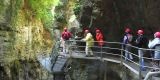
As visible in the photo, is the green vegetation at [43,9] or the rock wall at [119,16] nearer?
the rock wall at [119,16]

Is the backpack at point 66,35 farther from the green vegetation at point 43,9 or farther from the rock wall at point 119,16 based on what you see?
the green vegetation at point 43,9

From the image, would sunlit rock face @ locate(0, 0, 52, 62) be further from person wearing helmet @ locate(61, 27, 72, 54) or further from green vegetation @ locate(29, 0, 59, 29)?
person wearing helmet @ locate(61, 27, 72, 54)

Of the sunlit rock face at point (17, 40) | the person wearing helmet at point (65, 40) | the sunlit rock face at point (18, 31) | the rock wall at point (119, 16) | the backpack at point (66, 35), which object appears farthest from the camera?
the sunlit rock face at point (18, 31)

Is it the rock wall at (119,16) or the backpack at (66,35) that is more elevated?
the rock wall at (119,16)

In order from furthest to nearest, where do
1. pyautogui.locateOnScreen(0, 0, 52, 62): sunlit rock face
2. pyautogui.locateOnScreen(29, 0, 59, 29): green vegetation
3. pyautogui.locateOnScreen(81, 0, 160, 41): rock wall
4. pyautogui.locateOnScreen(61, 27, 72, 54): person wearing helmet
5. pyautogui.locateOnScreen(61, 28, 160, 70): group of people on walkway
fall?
pyautogui.locateOnScreen(29, 0, 59, 29): green vegetation, pyautogui.locateOnScreen(0, 0, 52, 62): sunlit rock face, pyautogui.locateOnScreen(61, 27, 72, 54): person wearing helmet, pyautogui.locateOnScreen(81, 0, 160, 41): rock wall, pyautogui.locateOnScreen(61, 28, 160, 70): group of people on walkway

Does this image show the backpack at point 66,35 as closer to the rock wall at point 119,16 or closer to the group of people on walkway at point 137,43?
the group of people on walkway at point 137,43

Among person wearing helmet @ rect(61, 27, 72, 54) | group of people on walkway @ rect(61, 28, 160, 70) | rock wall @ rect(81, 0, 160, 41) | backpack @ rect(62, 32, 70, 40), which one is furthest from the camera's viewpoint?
backpack @ rect(62, 32, 70, 40)

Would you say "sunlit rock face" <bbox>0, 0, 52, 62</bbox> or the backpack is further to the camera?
"sunlit rock face" <bbox>0, 0, 52, 62</bbox>

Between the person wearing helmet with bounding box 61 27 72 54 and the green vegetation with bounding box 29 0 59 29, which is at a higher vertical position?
the green vegetation with bounding box 29 0 59 29

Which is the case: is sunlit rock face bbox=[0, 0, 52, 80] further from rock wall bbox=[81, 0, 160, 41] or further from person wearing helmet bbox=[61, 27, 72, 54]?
rock wall bbox=[81, 0, 160, 41]

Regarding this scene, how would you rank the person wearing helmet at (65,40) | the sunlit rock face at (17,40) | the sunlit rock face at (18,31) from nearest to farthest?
the person wearing helmet at (65,40) → the sunlit rock face at (17,40) → the sunlit rock face at (18,31)

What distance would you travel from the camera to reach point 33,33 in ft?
94.9

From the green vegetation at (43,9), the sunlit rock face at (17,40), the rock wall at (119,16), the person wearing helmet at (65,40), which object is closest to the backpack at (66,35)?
the person wearing helmet at (65,40)

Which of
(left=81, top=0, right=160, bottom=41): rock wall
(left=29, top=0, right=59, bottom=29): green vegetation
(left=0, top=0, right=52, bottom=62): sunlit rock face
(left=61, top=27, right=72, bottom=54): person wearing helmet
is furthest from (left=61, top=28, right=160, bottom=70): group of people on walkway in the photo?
(left=29, top=0, right=59, bottom=29): green vegetation
